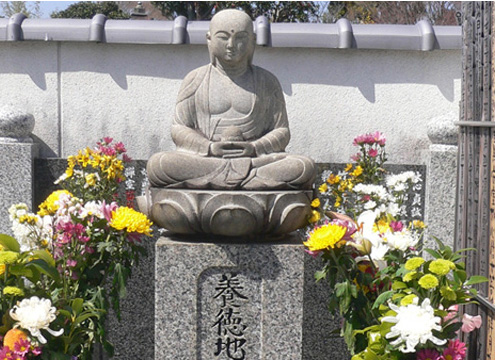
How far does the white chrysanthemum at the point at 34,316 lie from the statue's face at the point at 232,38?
68.0 inches

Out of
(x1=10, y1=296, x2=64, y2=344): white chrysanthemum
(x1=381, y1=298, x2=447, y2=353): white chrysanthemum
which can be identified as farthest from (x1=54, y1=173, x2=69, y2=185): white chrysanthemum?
(x1=381, y1=298, x2=447, y2=353): white chrysanthemum

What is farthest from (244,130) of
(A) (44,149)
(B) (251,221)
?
(A) (44,149)

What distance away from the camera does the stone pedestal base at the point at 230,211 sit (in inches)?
142

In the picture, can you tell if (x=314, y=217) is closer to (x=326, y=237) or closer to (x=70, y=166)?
(x=326, y=237)

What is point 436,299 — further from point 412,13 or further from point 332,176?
point 412,13

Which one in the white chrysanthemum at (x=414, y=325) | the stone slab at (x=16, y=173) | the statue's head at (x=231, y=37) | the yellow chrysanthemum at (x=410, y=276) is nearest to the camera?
the white chrysanthemum at (x=414, y=325)

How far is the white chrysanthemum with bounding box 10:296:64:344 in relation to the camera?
313cm

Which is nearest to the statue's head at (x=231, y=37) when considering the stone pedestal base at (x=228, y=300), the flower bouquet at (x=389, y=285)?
the flower bouquet at (x=389, y=285)

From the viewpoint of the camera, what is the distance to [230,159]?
3.80 metres

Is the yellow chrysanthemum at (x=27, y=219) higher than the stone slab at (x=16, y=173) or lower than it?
lower

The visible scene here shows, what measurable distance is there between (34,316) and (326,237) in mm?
1454

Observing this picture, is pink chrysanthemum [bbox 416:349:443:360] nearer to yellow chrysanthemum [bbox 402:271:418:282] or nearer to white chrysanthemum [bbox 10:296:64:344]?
yellow chrysanthemum [bbox 402:271:418:282]

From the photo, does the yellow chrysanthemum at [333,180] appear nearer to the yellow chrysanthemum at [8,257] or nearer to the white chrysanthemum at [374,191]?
the white chrysanthemum at [374,191]

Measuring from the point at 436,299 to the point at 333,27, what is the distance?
3.09 metres
